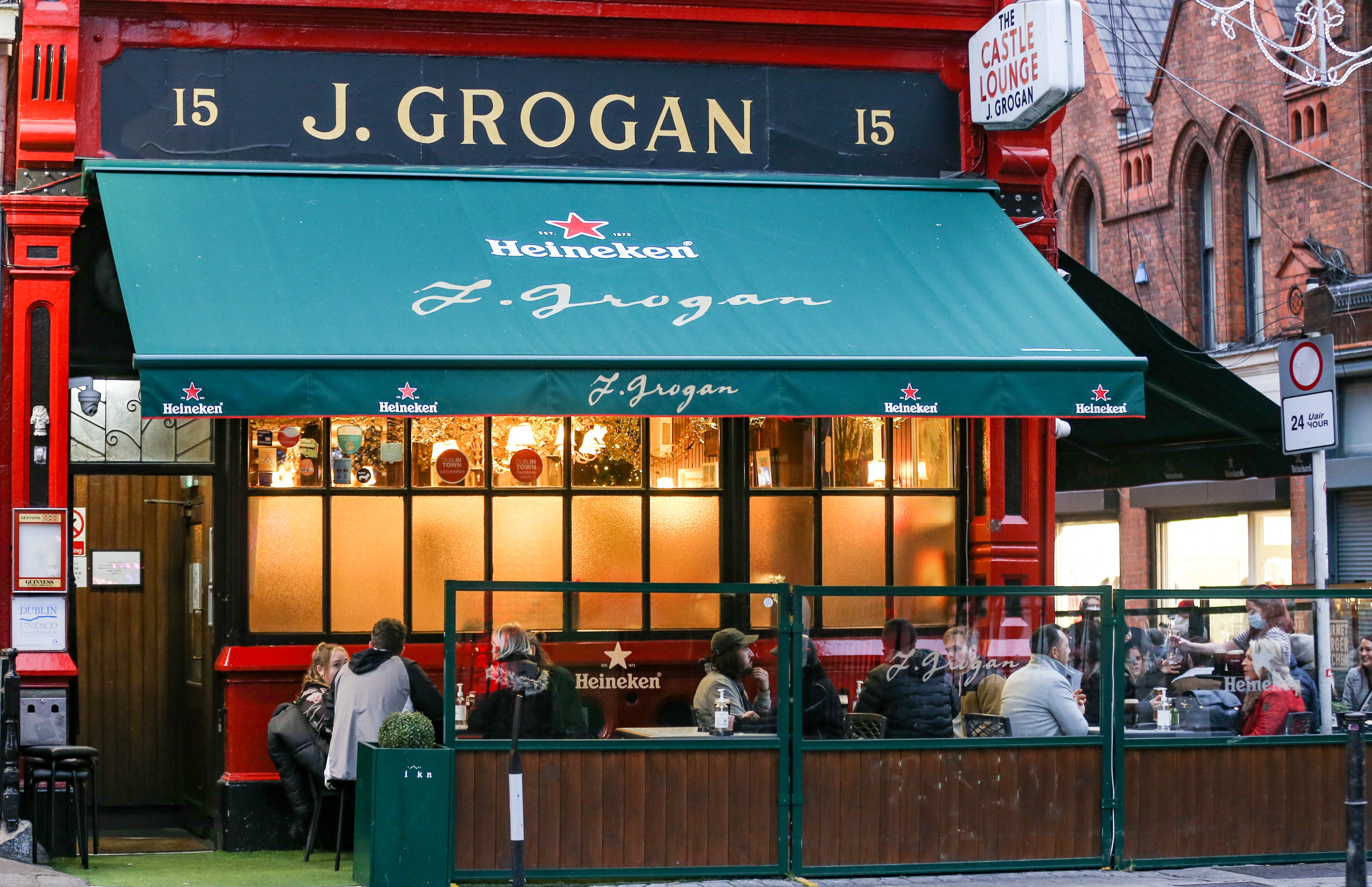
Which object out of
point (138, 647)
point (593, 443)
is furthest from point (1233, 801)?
point (138, 647)

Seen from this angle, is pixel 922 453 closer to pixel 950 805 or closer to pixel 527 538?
pixel 527 538

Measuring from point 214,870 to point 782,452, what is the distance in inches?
190

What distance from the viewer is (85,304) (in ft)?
36.8

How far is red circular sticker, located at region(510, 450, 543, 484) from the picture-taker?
1187cm

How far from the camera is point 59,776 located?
10203 millimetres

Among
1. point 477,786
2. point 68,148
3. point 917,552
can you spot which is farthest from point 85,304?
point 917,552

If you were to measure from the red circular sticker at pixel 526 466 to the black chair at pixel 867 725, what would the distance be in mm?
3189

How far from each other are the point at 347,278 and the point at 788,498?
12.1 feet

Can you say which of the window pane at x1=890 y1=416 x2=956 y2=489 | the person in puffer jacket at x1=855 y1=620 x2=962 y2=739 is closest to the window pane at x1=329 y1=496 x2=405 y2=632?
the person in puffer jacket at x1=855 y1=620 x2=962 y2=739

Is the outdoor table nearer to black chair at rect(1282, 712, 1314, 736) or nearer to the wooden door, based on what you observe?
black chair at rect(1282, 712, 1314, 736)

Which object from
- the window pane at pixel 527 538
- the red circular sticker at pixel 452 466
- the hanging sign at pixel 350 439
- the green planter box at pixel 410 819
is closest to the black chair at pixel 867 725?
the green planter box at pixel 410 819

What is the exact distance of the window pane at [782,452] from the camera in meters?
12.3

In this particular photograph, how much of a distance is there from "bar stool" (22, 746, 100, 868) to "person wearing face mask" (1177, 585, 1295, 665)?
661cm

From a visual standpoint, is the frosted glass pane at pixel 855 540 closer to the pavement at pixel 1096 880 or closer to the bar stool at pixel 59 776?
the pavement at pixel 1096 880
